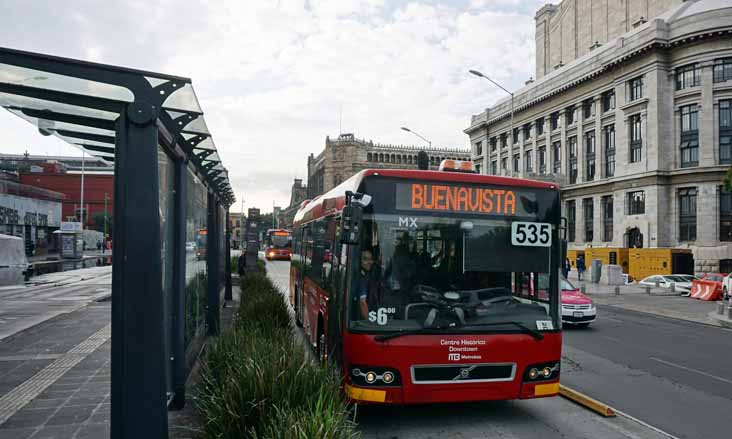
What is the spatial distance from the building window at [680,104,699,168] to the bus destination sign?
45453 millimetres

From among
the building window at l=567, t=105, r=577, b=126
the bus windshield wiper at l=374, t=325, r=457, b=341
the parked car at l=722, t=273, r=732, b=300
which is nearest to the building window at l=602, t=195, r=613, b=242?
the building window at l=567, t=105, r=577, b=126

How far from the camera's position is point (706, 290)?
27859 mm

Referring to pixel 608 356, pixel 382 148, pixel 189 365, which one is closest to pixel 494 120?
pixel 382 148

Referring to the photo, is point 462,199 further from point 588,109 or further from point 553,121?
point 553,121

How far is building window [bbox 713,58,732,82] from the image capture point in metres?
42.3

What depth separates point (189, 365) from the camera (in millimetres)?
7816

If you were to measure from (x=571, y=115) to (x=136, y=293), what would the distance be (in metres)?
60.6

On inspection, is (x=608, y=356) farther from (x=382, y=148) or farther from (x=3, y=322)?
(x=382, y=148)

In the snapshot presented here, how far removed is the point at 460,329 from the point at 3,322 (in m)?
12.4

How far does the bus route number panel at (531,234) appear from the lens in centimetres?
641

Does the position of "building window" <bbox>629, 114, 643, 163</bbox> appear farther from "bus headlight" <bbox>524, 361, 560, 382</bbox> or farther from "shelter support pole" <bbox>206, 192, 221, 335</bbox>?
"bus headlight" <bbox>524, 361, 560, 382</bbox>

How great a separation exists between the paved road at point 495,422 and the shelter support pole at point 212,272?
5697 millimetres

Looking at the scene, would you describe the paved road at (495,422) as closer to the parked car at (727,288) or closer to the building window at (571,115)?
the parked car at (727,288)

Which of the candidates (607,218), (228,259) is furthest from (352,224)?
(607,218)
